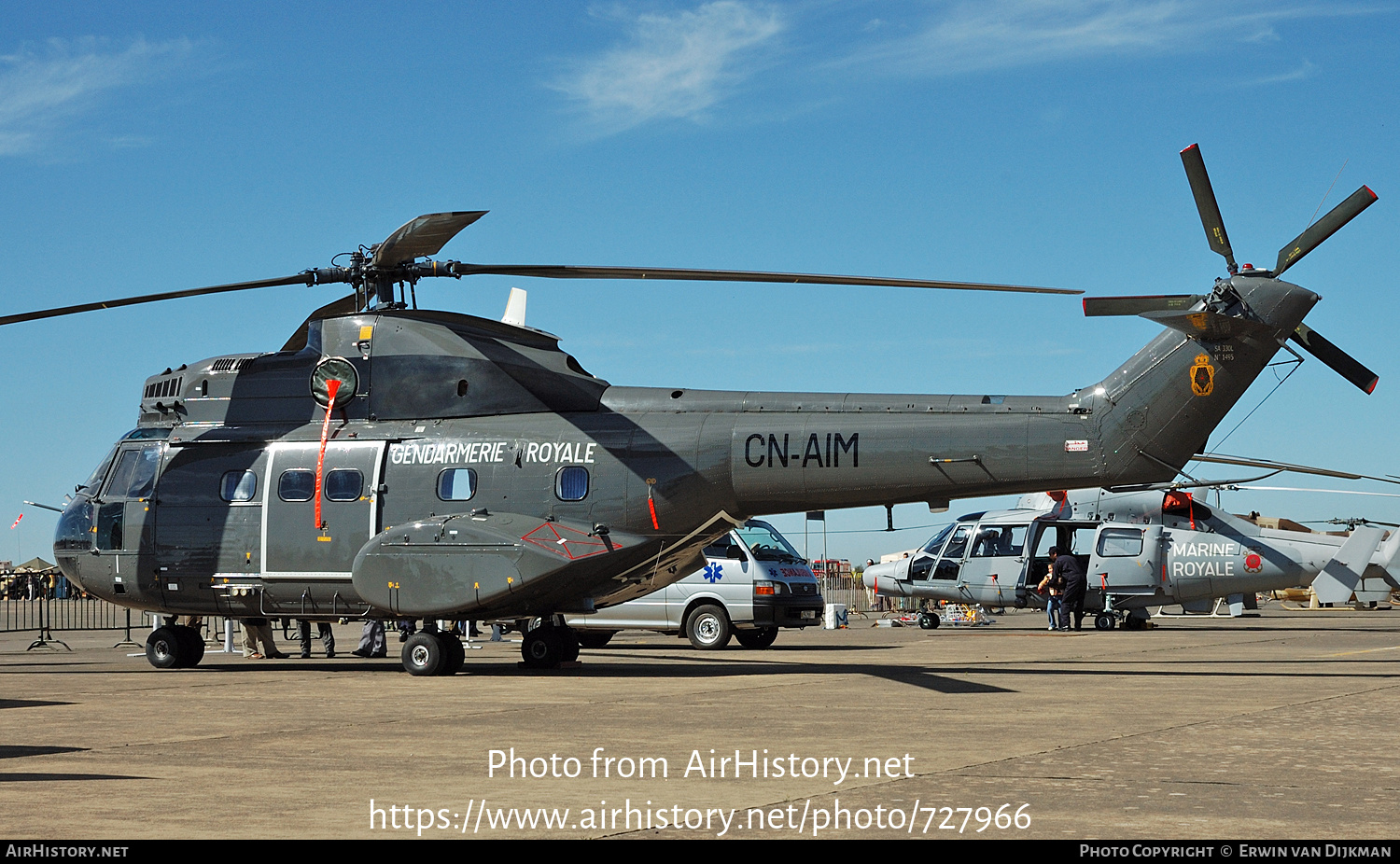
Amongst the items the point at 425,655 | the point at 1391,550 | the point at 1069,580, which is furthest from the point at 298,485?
the point at 1391,550

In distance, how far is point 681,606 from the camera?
22.6 m

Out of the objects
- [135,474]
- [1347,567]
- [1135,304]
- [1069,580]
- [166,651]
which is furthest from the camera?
[1069,580]

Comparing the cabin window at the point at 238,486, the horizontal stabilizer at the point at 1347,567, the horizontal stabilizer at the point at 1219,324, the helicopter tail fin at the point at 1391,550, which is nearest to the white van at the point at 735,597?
the cabin window at the point at 238,486

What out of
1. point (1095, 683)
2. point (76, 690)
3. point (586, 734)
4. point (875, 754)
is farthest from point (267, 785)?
point (1095, 683)

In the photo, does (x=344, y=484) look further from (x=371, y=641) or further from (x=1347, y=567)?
(x=1347, y=567)

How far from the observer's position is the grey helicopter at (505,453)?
14.6 meters

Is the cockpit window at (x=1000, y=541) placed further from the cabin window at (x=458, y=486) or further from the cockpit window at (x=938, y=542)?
the cabin window at (x=458, y=486)

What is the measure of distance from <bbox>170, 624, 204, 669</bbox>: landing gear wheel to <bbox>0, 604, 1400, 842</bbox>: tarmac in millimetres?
1005

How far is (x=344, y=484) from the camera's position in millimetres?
17250

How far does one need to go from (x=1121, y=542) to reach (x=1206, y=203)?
60.9 feet

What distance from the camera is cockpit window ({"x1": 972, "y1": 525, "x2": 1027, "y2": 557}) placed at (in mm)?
31500

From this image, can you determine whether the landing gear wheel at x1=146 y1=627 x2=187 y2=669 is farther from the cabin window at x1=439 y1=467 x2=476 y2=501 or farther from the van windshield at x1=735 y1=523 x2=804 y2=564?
the van windshield at x1=735 y1=523 x2=804 y2=564

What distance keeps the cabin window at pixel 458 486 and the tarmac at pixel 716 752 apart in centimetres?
230

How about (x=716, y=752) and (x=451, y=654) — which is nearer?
(x=716, y=752)
